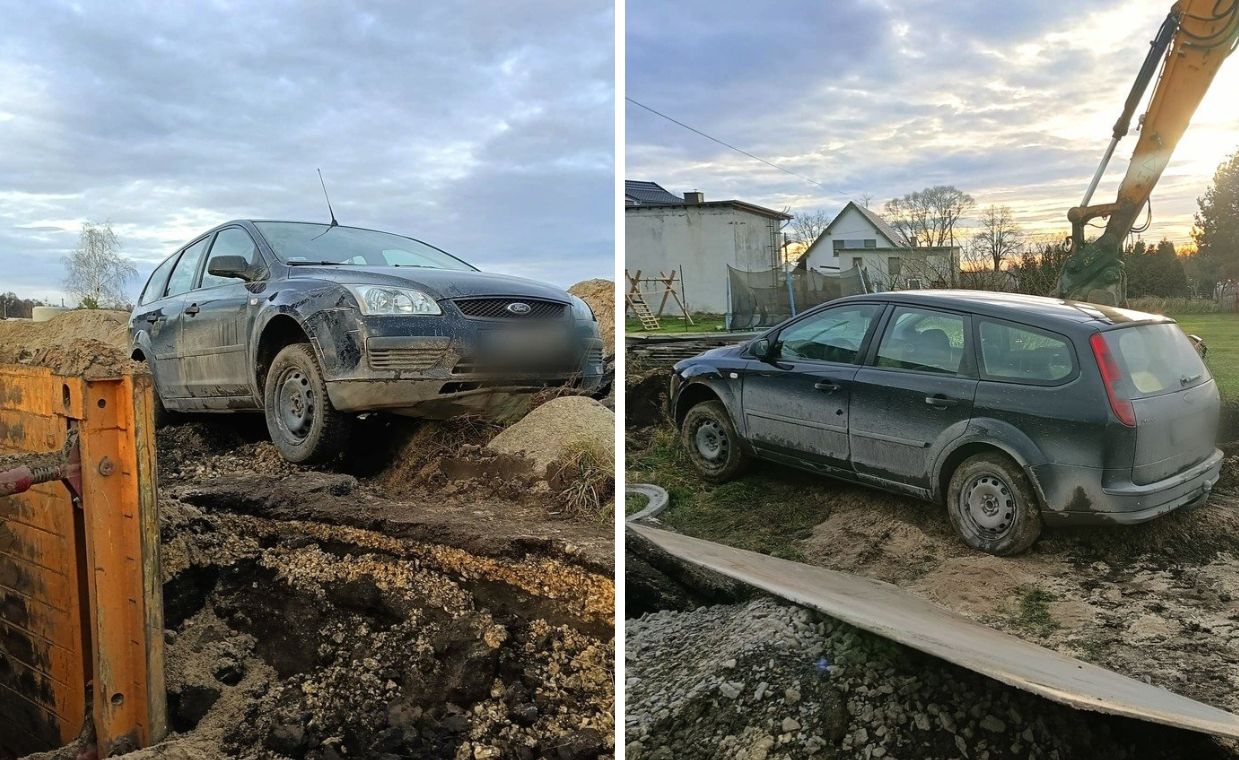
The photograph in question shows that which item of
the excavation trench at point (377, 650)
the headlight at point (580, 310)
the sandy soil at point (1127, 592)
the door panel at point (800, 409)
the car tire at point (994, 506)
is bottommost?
the excavation trench at point (377, 650)

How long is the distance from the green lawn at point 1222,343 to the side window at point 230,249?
14.7ft

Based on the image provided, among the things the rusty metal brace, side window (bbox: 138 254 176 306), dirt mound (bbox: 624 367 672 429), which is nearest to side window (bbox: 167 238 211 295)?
side window (bbox: 138 254 176 306)

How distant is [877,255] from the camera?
7.48 ft

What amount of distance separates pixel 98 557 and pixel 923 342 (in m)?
2.50

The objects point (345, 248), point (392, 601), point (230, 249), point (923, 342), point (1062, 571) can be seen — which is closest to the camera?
point (1062, 571)

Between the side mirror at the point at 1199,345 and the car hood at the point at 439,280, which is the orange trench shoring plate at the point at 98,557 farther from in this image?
the side mirror at the point at 1199,345

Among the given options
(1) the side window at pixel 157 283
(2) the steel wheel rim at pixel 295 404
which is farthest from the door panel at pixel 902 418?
(1) the side window at pixel 157 283

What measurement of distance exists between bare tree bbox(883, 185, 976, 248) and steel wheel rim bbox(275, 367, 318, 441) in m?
3.19

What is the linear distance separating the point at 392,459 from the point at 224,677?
1.91 meters

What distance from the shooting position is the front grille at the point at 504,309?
423 centimetres

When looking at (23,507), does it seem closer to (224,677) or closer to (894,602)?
(224,677)

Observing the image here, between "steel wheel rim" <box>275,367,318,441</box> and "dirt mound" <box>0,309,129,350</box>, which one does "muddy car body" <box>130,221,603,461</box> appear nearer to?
"steel wheel rim" <box>275,367,318,441</box>

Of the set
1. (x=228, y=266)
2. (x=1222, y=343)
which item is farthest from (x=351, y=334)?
(x=1222, y=343)

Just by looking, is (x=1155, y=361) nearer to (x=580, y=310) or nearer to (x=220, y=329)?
(x=580, y=310)
